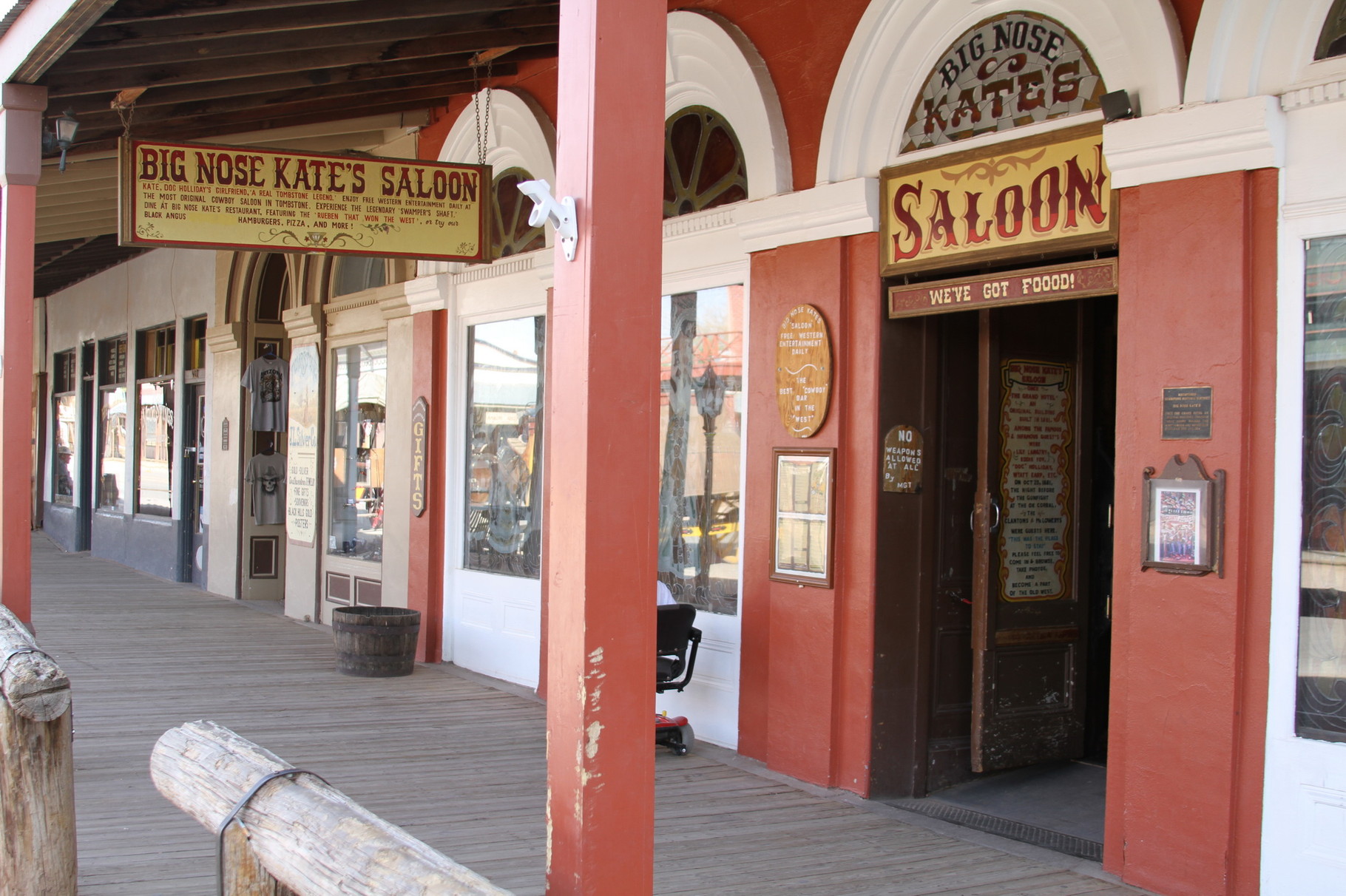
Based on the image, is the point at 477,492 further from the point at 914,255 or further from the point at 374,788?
the point at 914,255

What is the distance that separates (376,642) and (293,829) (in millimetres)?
5923

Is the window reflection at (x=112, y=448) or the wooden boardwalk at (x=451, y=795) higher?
the window reflection at (x=112, y=448)

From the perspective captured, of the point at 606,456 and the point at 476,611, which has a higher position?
the point at 606,456

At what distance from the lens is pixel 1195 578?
4.32m

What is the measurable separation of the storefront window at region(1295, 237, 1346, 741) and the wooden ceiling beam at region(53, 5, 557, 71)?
460 cm

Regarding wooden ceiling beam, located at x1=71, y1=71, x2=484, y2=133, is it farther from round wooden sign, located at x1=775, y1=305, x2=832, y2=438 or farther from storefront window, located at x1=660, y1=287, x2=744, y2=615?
round wooden sign, located at x1=775, y1=305, x2=832, y2=438

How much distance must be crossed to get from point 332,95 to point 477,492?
296cm

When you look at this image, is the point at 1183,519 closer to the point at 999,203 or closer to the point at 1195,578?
the point at 1195,578

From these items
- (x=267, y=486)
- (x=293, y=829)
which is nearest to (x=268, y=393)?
(x=267, y=486)

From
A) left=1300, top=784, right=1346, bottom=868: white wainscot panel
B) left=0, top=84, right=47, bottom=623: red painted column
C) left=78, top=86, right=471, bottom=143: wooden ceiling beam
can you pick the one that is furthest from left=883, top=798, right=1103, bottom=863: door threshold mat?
left=78, top=86, right=471, bottom=143: wooden ceiling beam

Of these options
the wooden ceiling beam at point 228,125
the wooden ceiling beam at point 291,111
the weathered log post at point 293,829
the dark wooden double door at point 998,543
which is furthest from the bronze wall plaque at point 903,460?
the wooden ceiling beam at point 228,125

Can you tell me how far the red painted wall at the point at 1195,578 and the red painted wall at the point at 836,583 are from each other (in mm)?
1334

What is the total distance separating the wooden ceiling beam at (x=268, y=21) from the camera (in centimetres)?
619

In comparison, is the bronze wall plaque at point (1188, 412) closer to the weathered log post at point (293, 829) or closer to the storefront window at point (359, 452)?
the weathered log post at point (293, 829)
